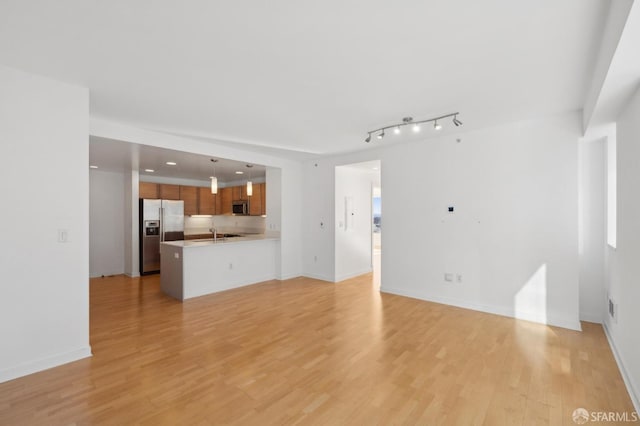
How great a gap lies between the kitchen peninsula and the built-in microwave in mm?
1789

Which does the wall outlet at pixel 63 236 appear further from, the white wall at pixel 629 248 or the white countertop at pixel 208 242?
the white wall at pixel 629 248

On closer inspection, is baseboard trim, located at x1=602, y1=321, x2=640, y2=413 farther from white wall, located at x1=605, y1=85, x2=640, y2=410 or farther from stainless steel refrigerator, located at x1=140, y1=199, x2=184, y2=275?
stainless steel refrigerator, located at x1=140, y1=199, x2=184, y2=275

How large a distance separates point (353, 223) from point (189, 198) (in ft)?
15.1

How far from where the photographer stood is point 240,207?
25.5 feet

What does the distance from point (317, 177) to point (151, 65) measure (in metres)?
4.17

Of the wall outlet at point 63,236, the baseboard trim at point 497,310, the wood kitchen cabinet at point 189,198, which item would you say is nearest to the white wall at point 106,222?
the wood kitchen cabinet at point 189,198

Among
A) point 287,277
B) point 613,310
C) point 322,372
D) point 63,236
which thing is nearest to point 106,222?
point 287,277

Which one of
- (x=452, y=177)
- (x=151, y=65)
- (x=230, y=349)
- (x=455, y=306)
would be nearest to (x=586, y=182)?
(x=452, y=177)

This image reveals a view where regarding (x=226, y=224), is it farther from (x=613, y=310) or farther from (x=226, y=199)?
(x=613, y=310)

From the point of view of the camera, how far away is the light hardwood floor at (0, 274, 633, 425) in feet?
6.80

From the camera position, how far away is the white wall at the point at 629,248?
2168 mm

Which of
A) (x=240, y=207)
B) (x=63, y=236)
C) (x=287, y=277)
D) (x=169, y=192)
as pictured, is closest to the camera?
(x=63, y=236)

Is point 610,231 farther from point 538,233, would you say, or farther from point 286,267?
point 286,267

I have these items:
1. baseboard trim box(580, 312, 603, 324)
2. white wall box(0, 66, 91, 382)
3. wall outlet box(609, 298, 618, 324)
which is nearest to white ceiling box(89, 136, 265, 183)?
white wall box(0, 66, 91, 382)
